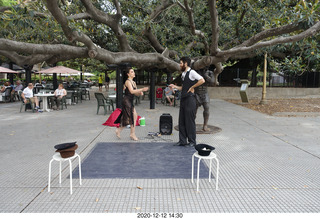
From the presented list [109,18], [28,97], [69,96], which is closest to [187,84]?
[109,18]

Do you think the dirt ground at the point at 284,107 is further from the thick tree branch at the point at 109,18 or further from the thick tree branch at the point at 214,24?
the thick tree branch at the point at 109,18

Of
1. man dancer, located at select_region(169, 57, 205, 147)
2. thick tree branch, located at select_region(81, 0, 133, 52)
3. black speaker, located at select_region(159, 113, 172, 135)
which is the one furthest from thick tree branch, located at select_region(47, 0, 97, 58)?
black speaker, located at select_region(159, 113, 172, 135)

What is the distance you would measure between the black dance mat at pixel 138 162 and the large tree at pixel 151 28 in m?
3.00

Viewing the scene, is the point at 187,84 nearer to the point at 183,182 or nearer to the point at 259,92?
the point at 183,182

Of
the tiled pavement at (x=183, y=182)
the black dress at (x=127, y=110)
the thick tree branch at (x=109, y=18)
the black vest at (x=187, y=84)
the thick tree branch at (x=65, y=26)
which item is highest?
the thick tree branch at (x=109, y=18)

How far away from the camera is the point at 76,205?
3.16 m

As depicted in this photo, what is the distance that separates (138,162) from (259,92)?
17.5m

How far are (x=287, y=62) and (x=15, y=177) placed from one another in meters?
8.17

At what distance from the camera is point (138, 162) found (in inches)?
188

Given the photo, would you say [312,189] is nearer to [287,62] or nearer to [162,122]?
[162,122]

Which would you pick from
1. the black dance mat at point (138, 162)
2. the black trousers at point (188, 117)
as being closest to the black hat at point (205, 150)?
the black dance mat at point (138, 162)

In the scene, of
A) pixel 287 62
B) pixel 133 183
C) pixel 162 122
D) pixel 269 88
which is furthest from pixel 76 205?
pixel 269 88

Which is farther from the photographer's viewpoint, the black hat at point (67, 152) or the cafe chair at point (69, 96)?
the cafe chair at point (69, 96)

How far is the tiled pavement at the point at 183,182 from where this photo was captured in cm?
316
